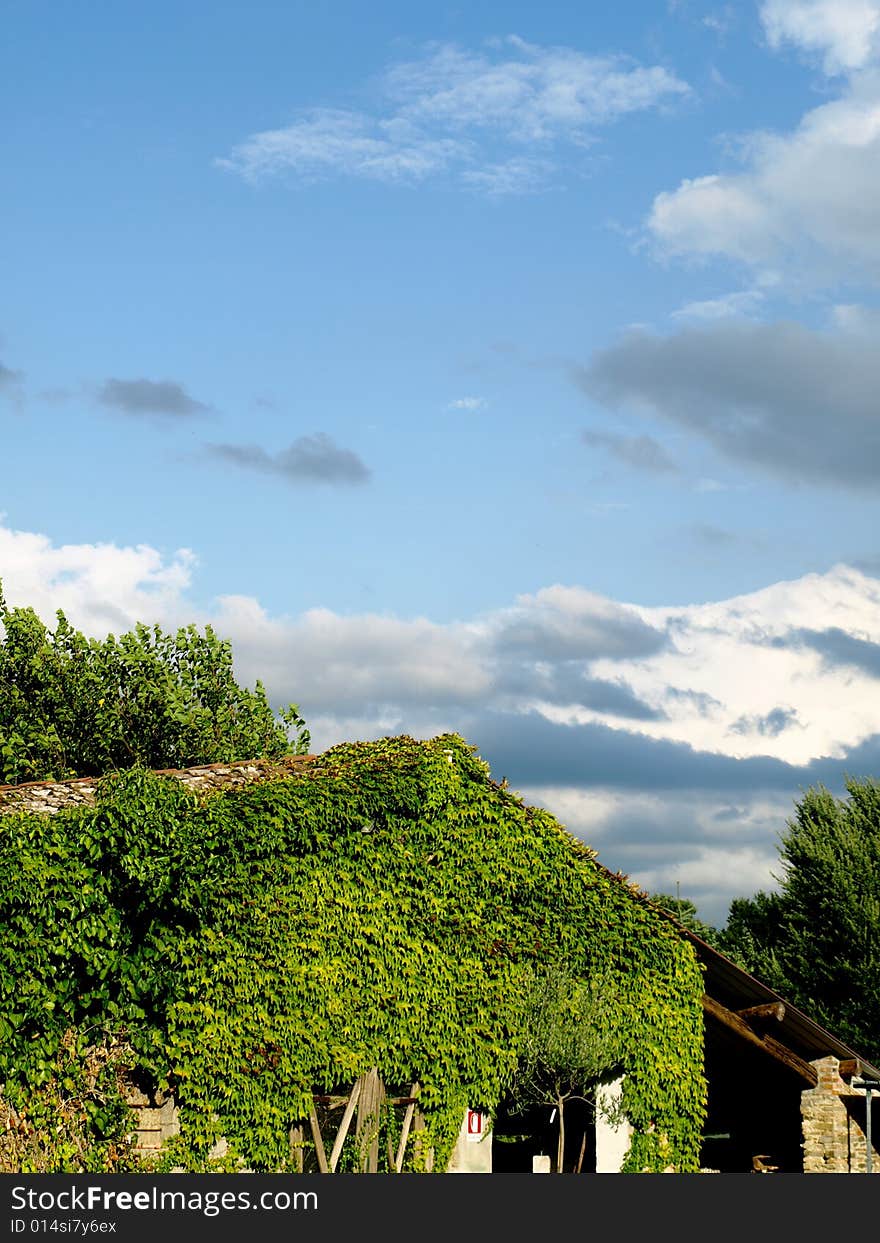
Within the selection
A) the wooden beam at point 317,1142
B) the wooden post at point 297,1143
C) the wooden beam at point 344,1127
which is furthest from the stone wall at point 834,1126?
the wooden post at point 297,1143

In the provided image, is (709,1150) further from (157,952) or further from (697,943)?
(157,952)

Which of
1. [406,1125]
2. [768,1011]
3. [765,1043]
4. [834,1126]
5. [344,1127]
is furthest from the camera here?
[834,1126]

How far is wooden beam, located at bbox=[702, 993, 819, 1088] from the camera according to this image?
23.6 metres

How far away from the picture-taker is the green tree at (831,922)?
136 feet

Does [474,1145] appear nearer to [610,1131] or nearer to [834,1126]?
[610,1131]

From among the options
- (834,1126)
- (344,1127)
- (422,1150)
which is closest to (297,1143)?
(344,1127)

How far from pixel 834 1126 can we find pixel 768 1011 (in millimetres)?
3091

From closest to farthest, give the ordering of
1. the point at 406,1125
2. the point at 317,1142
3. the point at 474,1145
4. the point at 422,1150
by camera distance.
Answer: the point at 317,1142
the point at 406,1125
the point at 422,1150
the point at 474,1145

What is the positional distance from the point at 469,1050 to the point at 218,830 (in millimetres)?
5293

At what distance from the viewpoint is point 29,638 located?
42.8 metres

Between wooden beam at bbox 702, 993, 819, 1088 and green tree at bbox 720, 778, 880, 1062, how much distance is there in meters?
18.2

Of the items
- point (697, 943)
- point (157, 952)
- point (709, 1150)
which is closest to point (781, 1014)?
point (697, 943)

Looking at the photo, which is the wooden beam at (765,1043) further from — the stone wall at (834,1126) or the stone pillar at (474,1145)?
the stone pillar at (474,1145)

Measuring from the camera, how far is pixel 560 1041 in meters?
20.6
